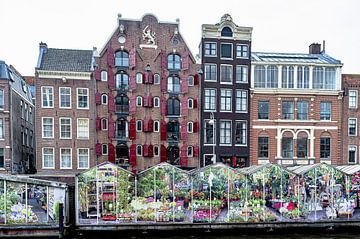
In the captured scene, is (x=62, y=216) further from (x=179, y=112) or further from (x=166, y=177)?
(x=179, y=112)

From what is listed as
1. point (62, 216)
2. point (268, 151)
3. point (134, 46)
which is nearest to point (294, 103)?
point (268, 151)

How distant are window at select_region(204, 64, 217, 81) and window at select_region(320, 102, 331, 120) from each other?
12053 millimetres

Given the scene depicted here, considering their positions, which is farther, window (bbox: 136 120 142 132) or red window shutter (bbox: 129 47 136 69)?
window (bbox: 136 120 142 132)

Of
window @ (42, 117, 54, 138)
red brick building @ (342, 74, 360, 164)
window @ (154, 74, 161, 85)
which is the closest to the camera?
window @ (42, 117, 54, 138)

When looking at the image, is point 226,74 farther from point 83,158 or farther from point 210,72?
point 83,158

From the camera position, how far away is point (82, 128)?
33.4m

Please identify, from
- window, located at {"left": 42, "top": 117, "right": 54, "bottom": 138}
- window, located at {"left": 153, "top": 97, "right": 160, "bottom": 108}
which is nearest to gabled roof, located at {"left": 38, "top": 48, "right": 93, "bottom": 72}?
window, located at {"left": 42, "top": 117, "right": 54, "bottom": 138}

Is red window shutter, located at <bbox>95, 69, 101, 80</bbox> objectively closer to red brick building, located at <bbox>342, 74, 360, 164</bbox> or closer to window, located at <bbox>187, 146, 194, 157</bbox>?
window, located at <bbox>187, 146, 194, 157</bbox>

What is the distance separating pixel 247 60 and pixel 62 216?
2437 centimetres

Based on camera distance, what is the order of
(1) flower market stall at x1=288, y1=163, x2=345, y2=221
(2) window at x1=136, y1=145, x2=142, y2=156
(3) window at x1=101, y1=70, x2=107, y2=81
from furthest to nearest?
(2) window at x1=136, y1=145, x2=142, y2=156 < (3) window at x1=101, y1=70, x2=107, y2=81 < (1) flower market stall at x1=288, y1=163, x2=345, y2=221

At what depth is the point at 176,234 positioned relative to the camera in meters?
21.8

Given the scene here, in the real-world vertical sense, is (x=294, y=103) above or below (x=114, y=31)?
below

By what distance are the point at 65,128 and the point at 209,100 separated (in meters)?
15.0

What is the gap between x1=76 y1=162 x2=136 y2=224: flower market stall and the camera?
21.1 meters
